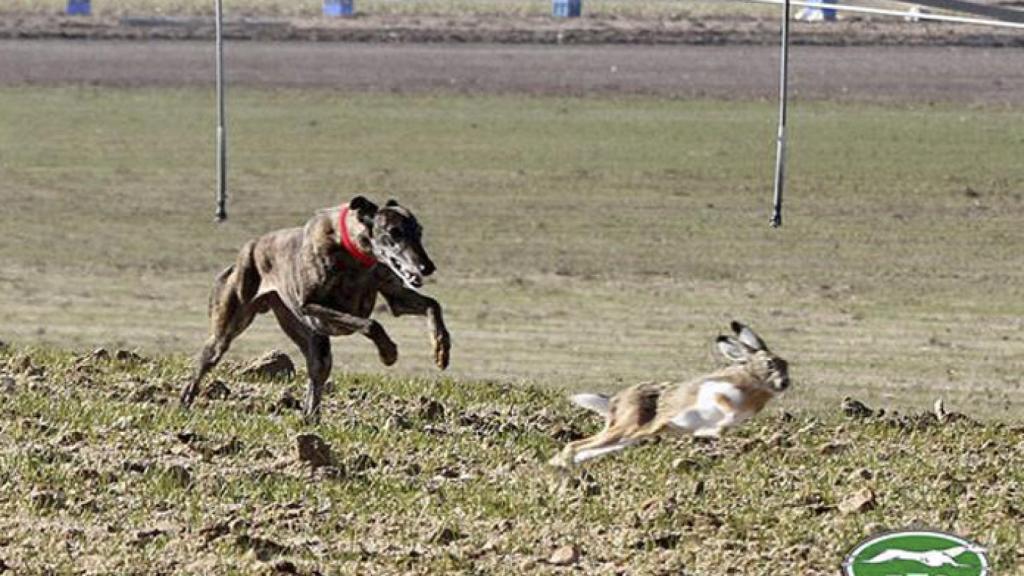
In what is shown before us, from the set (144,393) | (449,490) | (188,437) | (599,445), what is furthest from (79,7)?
(599,445)

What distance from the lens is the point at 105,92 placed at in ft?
116

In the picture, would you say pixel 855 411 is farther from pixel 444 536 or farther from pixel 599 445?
pixel 444 536

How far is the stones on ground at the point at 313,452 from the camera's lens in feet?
30.8

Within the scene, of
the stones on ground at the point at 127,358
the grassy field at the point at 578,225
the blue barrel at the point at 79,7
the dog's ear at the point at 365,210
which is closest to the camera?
the dog's ear at the point at 365,210

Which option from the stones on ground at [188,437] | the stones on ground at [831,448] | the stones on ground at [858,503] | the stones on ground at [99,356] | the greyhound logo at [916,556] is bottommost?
the stones on ground at [99,356]

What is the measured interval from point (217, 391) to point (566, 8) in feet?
115

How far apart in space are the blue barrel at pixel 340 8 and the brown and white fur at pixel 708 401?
38246 mm

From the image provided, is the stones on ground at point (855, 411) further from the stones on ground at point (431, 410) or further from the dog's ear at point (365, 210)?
the dog's ear at point (365, 210)

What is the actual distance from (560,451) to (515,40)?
104 feet

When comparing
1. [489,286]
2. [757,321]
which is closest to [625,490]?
[757,321]

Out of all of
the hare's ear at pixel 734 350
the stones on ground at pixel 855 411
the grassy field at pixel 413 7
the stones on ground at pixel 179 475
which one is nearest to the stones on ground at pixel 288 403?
the stones on ground at pixel 179 475

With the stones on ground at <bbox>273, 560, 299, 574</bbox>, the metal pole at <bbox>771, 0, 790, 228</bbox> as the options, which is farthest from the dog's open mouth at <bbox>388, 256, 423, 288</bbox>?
the metal pole at <bbox>771, 0, 790, 228</bbox>

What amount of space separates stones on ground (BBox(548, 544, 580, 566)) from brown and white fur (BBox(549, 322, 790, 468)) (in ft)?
2.15

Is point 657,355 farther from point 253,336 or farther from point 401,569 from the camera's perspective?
point 401,569
